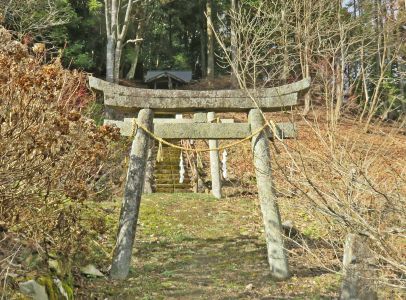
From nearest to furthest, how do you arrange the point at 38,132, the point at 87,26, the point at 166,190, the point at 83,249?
the point at 38,132 → the point at 83,249 → the point at 166,190 → the point at 87,26

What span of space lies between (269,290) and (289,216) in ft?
13.9

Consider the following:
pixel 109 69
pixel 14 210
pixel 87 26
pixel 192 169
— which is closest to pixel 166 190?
pixel 192 169

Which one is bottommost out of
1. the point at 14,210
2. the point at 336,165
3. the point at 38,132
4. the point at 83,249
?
the point at 83,249

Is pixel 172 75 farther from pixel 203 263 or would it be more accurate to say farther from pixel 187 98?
pixel 203 263

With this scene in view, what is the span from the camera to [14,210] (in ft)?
15.8

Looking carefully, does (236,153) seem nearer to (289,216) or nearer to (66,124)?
(289,216)

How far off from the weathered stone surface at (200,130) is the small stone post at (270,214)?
0.24 metres

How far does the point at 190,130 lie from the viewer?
20.7ft

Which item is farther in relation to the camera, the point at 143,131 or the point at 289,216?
the point at 289,216

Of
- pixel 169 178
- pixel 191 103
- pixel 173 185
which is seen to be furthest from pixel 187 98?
pixel 169 178

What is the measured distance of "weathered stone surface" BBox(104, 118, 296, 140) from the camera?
20.5 feet

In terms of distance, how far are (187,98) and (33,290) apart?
127 inches

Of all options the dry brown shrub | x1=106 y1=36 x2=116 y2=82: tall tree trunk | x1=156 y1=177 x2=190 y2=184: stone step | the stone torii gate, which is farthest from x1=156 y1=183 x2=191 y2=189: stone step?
the dry brown shrub

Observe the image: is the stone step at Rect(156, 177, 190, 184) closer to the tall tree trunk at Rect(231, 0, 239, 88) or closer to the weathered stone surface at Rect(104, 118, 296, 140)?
the tall tree trunk at Rect(231, 0, 239, 88)
